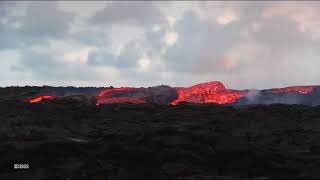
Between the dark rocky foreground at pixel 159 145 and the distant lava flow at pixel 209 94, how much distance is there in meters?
19.3


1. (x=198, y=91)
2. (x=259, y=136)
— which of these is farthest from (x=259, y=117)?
(x=198, y=91)

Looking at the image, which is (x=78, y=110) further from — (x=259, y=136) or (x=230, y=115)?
(x=259, y=136)

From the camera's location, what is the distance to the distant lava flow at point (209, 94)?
5131cm

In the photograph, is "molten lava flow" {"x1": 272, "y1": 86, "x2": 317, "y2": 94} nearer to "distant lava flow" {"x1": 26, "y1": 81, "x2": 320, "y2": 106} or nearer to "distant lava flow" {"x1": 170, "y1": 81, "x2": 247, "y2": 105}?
"distant lava flow" {"x1": 26, "y1": 81, "x2": 320, "y2": 106}

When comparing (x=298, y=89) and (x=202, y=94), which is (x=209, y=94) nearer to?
(x=202, y=94)

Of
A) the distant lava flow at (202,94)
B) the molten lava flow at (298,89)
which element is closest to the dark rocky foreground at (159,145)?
the distant lava flow at (202,94)

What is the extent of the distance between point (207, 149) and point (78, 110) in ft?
43.4

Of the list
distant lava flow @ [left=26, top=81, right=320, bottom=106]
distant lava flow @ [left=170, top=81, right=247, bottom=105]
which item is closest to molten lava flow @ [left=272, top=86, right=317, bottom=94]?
distant lava flow @ [left=26, top=81, right=320, bottom=106]

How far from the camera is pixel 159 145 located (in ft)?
75.5

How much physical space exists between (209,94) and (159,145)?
2943 cm

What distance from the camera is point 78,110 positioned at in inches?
1313

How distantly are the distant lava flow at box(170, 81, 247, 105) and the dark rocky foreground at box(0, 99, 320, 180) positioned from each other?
19254mm

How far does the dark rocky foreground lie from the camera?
779 inches

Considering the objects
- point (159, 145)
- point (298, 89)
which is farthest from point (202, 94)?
point (159, 145)
